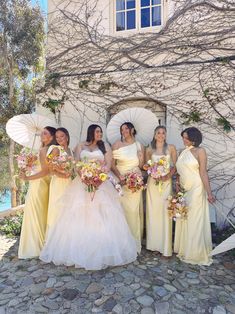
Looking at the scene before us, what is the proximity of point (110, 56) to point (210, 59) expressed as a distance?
2.04 meters

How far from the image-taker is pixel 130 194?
180 inches

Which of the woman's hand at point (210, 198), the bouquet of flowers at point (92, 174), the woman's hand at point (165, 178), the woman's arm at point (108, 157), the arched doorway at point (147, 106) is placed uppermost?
the arched doorway at point (147, 106)

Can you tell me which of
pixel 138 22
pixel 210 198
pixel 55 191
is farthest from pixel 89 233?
pixel 138 22

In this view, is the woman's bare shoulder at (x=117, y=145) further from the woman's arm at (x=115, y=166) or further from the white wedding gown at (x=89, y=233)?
the white wedding gown at (x=89, y=233)

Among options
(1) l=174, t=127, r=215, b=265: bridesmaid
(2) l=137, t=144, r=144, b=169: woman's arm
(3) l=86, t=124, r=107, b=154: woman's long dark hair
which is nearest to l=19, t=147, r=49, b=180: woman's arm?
(3) l=86, t=124, r=107, b=154: woman's long dark hair

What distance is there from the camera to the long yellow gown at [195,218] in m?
4.17

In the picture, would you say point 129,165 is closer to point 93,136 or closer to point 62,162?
point 93,136

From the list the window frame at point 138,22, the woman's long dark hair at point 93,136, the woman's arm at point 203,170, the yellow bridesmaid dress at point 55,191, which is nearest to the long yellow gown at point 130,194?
the woman's long dark hair at point 93,136

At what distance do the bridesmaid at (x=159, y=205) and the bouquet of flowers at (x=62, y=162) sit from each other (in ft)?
4.08

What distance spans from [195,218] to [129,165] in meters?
1.23

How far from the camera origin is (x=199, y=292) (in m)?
3.37

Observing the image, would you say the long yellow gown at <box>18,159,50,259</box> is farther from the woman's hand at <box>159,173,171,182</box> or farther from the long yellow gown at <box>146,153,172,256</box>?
the woman's hand at <box>159,173,171,182</box>

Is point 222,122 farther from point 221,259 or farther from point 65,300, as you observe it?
point 65,300

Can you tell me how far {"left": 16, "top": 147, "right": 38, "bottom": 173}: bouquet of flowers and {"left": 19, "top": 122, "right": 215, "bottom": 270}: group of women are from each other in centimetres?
10
